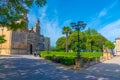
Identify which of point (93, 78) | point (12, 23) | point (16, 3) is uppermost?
point (16, 3)

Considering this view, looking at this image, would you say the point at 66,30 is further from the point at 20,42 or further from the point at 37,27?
the point at 37,27

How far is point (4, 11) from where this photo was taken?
15859 millimetres

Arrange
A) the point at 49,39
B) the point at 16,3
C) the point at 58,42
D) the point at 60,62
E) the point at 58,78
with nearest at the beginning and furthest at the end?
the point at 16,3
the point at 58,78
the point at 60,62
the point at 58,42
the point at 49,39

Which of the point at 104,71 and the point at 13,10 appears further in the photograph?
the point at 104,71

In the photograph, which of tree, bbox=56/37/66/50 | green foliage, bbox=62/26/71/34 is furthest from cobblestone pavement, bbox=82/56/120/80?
tree, bbox=56/37/66/50

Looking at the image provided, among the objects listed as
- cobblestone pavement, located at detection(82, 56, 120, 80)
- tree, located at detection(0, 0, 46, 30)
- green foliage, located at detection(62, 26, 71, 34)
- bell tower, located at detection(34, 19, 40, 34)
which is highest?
bell tower, located at detection(34, 19, 40, 34)

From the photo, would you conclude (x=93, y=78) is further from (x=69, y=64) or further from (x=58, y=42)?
(x=58, y=42)

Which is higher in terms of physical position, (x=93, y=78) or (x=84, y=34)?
(x=84, y=34)

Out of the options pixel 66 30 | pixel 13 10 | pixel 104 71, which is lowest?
pixel 104 71

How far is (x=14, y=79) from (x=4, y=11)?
485 cm

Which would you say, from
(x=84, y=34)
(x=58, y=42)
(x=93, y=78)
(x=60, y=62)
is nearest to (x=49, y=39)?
(x=58, y=42)

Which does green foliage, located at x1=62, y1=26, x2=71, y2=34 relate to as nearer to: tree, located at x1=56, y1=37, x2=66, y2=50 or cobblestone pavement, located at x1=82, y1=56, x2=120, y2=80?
tree, located at x1=56, y1=37, x2=66, y2=50

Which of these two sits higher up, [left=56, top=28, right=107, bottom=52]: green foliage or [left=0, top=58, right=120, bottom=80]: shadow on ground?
[left=56, top=28, right=107, bottom=52]: green foliage

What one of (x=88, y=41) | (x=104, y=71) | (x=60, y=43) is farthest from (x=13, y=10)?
(x=60, y=43)
